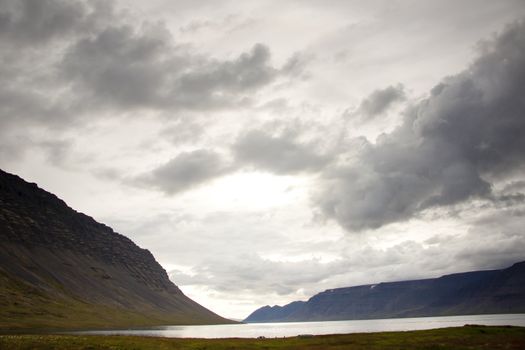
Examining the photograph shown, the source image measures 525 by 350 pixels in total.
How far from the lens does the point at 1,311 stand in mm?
Result: 193750

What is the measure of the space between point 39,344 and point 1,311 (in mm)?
156634

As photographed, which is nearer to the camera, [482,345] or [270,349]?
[482,345]

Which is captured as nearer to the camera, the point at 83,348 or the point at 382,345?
the point at 83,348

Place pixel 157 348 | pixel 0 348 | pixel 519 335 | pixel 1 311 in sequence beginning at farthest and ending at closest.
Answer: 1. pixel 1 311
2. pixel 519 335
3. pixel 157 348
4. pixel 0 348

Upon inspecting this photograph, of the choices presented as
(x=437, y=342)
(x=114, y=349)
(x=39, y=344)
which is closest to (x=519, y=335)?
(x=437, y=342)

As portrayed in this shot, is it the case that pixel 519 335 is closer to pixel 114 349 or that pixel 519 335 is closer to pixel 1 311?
pixel 114 349

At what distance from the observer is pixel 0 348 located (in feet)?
191

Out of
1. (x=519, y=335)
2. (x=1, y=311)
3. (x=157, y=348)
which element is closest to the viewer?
(x=157, y=348)

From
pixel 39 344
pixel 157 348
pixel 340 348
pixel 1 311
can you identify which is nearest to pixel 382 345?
pixel 340 348

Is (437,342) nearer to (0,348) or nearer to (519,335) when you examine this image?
(519,335)

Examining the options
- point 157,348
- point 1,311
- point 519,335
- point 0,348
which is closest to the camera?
point 0,348

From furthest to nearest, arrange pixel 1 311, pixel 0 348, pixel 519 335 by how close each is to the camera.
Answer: pixel 1 311 < pixel 519 335 < pixel 0 348

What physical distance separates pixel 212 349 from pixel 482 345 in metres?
38.3

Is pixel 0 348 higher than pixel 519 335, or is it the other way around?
pixel 0 348
